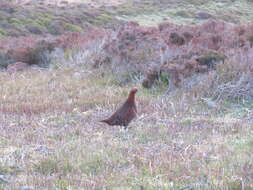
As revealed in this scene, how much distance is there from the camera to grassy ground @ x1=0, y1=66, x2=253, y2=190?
4688mm

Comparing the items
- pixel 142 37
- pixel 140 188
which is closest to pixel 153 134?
pixel 140 188

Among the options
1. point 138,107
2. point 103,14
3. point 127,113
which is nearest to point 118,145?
point 127,113

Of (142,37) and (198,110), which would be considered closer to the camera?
(198,110)

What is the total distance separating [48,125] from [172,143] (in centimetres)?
213

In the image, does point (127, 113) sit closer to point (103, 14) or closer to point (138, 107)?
point (138, 107)

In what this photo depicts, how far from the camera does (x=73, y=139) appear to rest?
6.47 m

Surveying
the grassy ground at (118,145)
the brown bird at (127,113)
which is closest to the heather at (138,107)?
the grassy ground at (118,145)

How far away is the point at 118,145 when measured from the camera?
19.7ft

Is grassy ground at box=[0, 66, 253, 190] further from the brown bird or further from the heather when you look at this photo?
the brown bird

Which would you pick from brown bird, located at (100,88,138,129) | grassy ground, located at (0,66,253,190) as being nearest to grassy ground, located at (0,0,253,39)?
grassy ground, located at (0,66,253,190)

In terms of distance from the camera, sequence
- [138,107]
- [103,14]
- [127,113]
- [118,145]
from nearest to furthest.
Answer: [118,145] < [127,113] < [138,107] < [103,14]

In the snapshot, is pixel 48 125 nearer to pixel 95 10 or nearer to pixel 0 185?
pixel 0 185

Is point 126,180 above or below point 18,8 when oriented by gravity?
above

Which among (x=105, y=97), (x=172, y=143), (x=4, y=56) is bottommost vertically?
(x=4, y=56)
